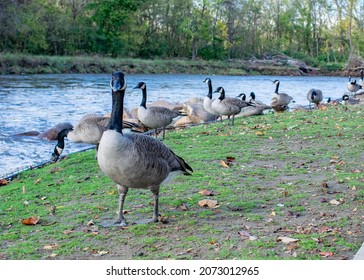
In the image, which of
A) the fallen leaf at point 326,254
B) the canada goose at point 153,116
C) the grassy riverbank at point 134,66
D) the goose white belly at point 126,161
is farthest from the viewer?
the grassy riverbank at point 134,66

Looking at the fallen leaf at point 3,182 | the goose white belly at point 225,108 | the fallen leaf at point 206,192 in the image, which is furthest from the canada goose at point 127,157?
the goose white belly at point 225,108

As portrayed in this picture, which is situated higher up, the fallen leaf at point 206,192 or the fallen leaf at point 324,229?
the fallen leaf at point 324,229

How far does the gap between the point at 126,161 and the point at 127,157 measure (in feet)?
0.14

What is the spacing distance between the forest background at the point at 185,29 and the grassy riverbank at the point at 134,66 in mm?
3631

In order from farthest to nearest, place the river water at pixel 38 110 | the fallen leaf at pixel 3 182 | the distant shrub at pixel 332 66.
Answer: the distant shrub at pixel 332 66 < the river water at pixel 38 110 < the fallen leaf at pixel 3 182

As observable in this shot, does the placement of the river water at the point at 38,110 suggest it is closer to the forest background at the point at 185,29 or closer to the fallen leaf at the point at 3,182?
the fallen leaf at the point at 3,182

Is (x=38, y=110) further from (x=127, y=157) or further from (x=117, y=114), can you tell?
(x=127, y=157)

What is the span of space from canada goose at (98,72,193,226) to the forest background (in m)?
46.3

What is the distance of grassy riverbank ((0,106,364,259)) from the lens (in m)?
4.77

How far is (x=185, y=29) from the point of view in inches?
2645

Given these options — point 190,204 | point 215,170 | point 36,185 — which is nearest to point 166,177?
point 190,204

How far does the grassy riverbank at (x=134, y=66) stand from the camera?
47.2 meters

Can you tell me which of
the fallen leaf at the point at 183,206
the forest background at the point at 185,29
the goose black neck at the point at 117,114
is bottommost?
the fallen leaf at the point at 183,206

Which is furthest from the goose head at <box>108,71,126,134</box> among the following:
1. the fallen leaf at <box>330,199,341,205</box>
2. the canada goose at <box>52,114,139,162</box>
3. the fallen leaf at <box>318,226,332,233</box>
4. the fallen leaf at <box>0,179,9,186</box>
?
the canada goose at <box>52,114,139,162</box>
